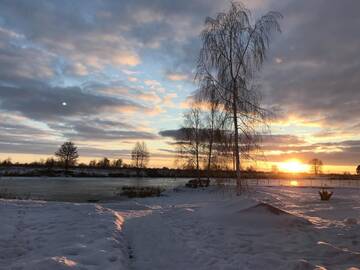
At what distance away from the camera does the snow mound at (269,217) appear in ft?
42.5

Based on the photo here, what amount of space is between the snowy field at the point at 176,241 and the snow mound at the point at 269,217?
32mm

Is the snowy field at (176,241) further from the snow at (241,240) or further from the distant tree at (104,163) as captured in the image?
the distant tree at (104,163)

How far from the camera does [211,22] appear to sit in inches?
834

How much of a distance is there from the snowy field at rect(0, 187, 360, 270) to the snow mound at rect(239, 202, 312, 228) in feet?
0.11

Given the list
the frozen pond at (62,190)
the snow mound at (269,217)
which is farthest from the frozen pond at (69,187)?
the snow mound at (269,217)

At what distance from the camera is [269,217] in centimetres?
1363

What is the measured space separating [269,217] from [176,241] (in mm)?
4464

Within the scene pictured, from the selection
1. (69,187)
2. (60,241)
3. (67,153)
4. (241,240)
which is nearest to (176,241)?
(241,240)

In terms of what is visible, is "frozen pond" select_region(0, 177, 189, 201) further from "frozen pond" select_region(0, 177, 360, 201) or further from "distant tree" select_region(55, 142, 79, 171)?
"distant tree" select_region(55, 142, 79, 171)

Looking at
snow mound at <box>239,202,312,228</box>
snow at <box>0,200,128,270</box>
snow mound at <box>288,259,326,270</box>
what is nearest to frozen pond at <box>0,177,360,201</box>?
snow mound at <box>239,202,312,228</box>

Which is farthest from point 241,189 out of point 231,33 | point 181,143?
point 181,143

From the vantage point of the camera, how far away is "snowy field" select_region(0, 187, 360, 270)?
26.3 ft

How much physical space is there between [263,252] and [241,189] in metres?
14.2

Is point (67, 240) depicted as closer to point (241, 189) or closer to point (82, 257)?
point (82, 257)
